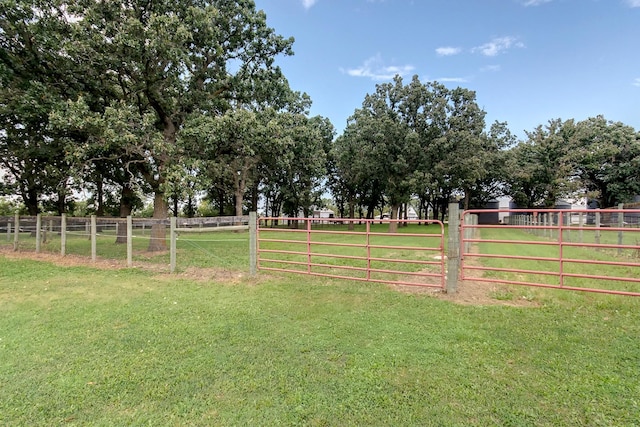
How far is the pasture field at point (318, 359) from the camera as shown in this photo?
7.43ft

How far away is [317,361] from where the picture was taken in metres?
3.01

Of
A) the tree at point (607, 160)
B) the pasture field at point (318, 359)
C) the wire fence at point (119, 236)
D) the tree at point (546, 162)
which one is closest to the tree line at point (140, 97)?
the wire fence at point (119, 236)

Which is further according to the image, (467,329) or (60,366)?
(467,329)

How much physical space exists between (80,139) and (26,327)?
31.2 ft

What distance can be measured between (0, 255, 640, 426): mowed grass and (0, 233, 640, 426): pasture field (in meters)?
0.01

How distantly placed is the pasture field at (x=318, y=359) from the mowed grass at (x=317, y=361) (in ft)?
0.05

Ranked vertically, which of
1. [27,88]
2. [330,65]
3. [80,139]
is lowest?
[80,139]

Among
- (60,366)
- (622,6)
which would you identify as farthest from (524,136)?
(60,366)

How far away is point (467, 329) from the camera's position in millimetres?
3744

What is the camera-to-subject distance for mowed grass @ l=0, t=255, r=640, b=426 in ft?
7.42

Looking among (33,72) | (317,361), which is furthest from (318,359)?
(33,72)

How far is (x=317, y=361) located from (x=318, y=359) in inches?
1.7

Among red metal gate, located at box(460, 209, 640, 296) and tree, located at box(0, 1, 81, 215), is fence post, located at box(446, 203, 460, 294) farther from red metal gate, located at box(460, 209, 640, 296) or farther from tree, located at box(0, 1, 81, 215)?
tree, located at box(0, 1, 81, 215)

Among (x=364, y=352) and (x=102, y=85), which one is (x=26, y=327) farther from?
(x=102, y=85)
